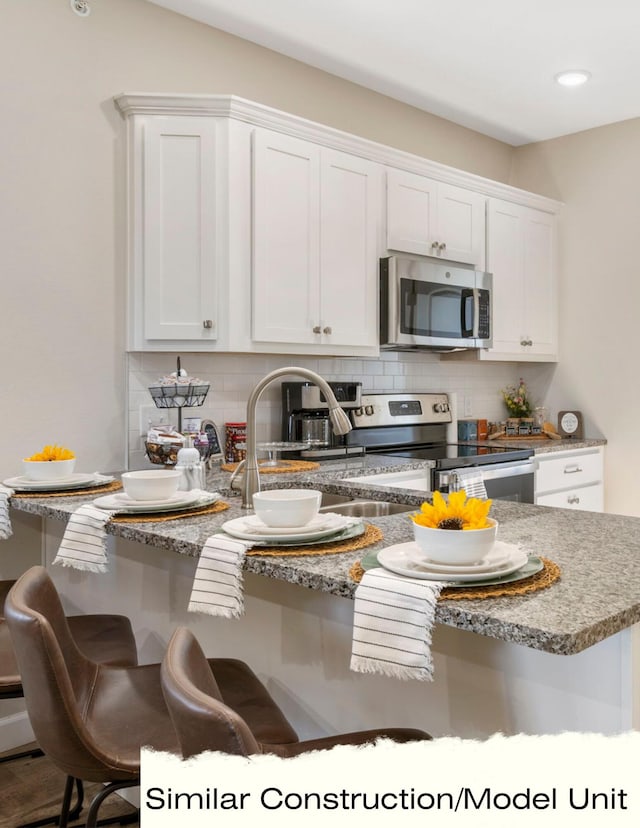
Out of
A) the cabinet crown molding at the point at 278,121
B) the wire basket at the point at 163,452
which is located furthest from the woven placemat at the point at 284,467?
the cabinet crown molding at the point at 278,121

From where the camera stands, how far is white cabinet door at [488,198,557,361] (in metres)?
4.30

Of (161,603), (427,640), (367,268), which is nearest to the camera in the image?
(427,640)

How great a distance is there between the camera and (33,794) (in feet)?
7.41

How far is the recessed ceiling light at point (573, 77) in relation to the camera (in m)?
3.72

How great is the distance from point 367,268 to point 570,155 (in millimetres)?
1924

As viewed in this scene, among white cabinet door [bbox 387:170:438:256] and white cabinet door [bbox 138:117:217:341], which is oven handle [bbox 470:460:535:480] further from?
white cabinet door [bbox 138:117:217:341]

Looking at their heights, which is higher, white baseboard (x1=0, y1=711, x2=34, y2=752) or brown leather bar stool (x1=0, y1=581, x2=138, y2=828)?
brown leather bar stool (x1=0, y1=581, x2=138, y2=828)

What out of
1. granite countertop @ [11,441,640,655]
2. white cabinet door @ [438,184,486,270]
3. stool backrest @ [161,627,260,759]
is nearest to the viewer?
stool backrest @ [161,627,260,759]

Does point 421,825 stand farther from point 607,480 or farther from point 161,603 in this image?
point 607,480

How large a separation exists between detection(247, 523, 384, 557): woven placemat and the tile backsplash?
1741 mm

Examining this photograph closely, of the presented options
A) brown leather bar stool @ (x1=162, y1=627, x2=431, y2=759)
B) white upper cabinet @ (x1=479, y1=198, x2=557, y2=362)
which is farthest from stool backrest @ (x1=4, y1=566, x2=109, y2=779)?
white upper cabinet @ (x1=479, y1=198, x2=557, y2=362)

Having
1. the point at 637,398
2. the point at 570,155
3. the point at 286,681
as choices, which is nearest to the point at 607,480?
the point at 637,398

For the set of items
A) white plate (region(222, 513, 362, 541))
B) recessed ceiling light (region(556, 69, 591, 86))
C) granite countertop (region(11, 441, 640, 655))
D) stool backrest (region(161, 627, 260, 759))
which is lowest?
stool backrest (region(161, 627, 260, 759))

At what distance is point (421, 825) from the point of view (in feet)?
3.00
